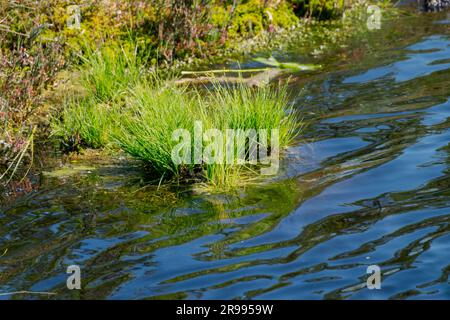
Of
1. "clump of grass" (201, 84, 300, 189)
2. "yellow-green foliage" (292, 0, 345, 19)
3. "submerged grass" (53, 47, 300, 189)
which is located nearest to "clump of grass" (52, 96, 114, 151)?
"submerged grass" (53, 47, 300, 189)

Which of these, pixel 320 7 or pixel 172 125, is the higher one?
pixel 320 7

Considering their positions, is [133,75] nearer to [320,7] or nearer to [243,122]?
[243,122]

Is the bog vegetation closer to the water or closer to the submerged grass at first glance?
the submerged grass

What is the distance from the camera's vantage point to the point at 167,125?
8.19 meters

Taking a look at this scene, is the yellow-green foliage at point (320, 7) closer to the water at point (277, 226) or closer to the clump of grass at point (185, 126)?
the water at point (277, 226)

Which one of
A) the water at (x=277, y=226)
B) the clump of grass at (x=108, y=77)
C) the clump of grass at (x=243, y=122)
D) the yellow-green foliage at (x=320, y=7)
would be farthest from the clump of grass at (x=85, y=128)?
the yellow-green foliage at (x=320, y=7)

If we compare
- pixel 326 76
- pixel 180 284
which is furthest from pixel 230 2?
pixel 180 284

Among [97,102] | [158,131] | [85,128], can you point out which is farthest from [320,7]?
[158,131]

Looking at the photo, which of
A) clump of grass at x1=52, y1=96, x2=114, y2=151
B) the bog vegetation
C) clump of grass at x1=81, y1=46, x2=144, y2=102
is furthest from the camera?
clump of grass at x1=81, y1=46, x2=144, y2=102

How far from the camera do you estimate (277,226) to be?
23.8 ft

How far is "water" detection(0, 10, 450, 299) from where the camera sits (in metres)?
6.31

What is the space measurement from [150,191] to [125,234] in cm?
100

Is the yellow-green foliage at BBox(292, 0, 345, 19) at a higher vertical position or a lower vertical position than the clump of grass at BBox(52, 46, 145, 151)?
higher
